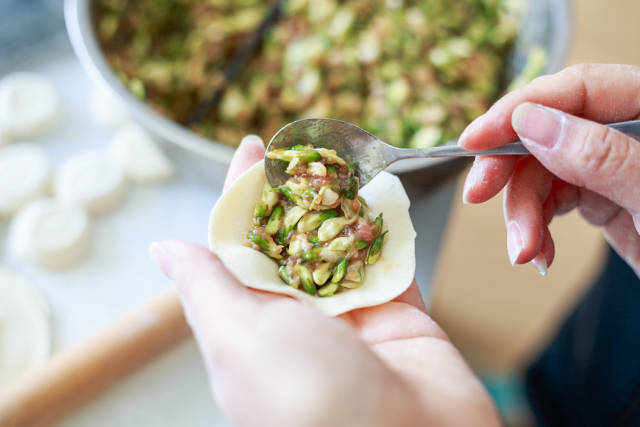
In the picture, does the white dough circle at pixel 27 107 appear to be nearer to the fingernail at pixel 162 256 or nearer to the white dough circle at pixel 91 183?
the white dough circle at pixel 91 183

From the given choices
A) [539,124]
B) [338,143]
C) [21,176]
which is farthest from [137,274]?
[539,124]

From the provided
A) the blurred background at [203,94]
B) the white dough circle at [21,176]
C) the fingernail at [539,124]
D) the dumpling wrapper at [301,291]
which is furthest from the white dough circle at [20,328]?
the fingernail at [539,124]

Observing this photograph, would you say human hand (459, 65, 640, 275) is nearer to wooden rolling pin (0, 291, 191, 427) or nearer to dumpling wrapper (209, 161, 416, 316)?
dumpling wrapper (209, 161, 416, 316)

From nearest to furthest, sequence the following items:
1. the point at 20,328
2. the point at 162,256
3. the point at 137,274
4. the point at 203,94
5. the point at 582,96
Result: the point at 162,256 < the point at 582,96 < the point at 20,328 < the point at 137,274 < the point at 203,94

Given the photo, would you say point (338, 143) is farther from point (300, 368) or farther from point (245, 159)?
point (300, 368)

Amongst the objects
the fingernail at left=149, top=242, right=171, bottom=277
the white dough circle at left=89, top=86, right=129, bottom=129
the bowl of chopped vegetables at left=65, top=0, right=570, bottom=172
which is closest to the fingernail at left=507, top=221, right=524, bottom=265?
the bowl of chopped vegetables at left=65, top=0, right=570, bottom=172

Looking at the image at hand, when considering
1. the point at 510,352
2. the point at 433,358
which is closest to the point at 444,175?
the point at 433,358
